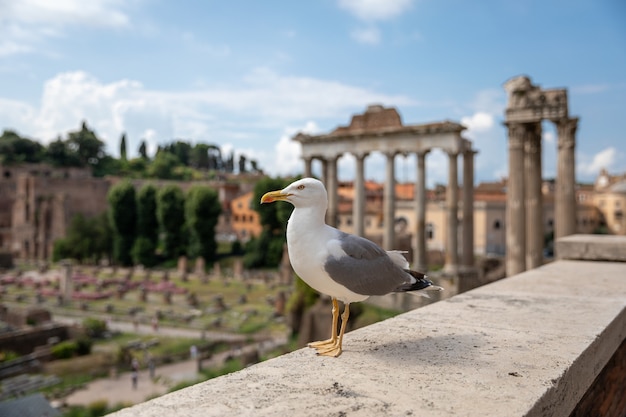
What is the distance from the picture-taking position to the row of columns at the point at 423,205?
21.6m

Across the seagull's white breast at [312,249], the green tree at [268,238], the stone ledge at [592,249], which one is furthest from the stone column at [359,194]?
the seagull's white breast at [312,249]

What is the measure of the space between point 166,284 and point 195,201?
11870 millimetres

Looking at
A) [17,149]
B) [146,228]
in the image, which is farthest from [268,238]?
[17,149]

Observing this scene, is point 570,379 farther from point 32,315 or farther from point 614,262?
point 32,315

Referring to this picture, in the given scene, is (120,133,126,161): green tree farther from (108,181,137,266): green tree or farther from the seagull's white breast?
the seagull's white breast

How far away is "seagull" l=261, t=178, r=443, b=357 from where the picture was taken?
8.05 feet

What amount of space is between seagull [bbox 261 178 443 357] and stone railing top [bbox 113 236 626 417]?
0.25 meters

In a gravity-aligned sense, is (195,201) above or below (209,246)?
above

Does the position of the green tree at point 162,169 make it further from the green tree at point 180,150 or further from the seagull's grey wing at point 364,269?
the seagull's grey wing at point 364,269

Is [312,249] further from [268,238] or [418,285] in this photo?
[268,238]

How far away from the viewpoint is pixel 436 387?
1921mm

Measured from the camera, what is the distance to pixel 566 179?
13.6m

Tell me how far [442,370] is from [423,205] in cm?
2085

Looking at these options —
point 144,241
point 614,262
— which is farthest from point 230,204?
point 614,262
